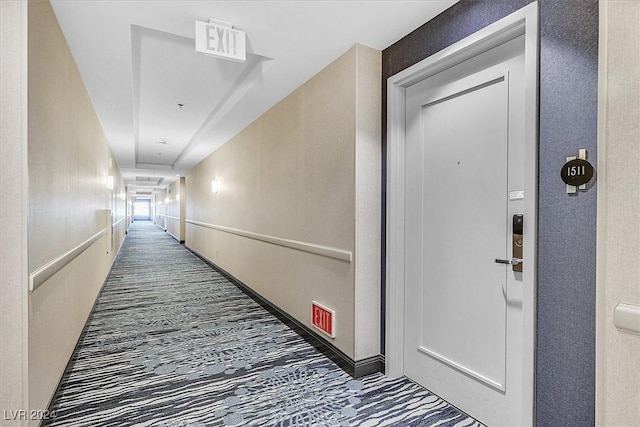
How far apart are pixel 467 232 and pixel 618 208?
87cm

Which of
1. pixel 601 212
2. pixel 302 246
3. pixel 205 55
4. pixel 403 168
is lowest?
pixel 302 246

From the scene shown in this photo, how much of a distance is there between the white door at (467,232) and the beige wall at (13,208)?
2.19 meters

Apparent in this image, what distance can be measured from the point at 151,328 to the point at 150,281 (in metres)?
2.52

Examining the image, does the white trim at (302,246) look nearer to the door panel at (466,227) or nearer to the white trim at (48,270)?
the door panel at (466,227)

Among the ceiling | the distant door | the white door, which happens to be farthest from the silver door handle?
the distant door

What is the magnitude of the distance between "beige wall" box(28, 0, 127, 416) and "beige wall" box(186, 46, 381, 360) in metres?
1.87

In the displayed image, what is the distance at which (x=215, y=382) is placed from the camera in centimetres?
238

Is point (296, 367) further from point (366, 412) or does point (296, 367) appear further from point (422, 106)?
point (422, 106)

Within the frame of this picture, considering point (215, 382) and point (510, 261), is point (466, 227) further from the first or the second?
point (215, 382)

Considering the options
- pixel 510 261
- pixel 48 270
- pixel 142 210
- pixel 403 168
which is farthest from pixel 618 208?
pixel 142 210

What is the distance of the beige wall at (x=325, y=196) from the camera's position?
246 centimetres

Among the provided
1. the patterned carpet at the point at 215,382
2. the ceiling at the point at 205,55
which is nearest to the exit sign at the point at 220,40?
the ceiling at the point at 205,55

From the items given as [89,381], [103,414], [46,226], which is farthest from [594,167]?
[89,381]

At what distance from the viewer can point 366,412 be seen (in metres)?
2.04
